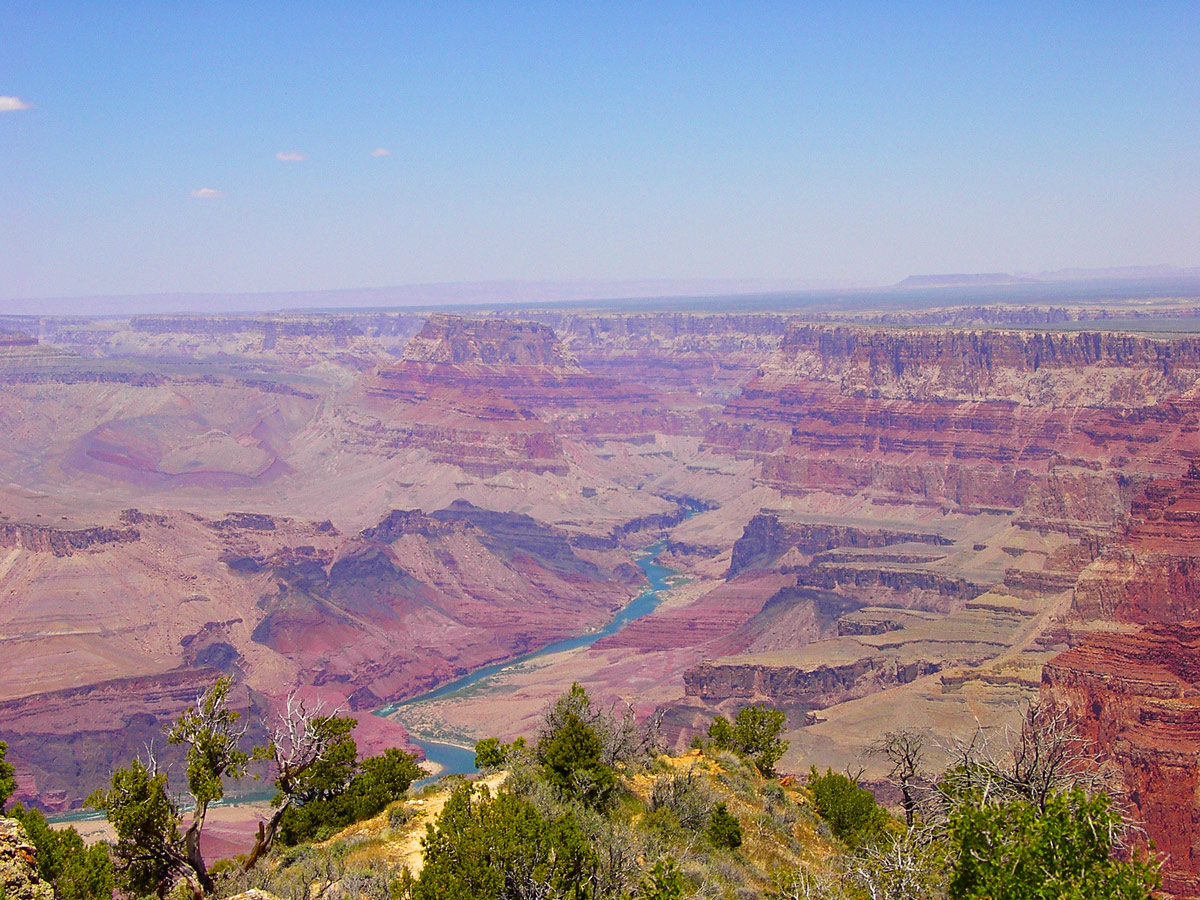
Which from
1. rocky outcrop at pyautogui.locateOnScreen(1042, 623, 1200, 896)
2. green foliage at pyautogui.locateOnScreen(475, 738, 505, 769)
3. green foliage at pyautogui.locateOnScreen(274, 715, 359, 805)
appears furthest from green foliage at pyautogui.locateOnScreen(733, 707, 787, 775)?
rocky outcrop at pyautogui.locateOnScreen(1042, 623, 1200, 896)

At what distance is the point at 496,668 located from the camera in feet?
453

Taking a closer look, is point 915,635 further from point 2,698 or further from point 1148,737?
point 2,698

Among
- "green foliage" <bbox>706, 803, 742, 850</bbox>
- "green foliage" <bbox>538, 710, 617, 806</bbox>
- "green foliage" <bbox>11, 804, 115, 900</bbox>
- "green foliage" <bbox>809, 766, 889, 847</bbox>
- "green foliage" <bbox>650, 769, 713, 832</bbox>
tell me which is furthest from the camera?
"green foliage" <bbox>809, 766, 889, 847</bbox>

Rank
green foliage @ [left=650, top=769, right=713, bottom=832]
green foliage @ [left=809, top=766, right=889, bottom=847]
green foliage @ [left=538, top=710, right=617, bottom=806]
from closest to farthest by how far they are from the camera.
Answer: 1. green foliage @ [left=538, top=710, right=617, bottom=806]
2. green foliage @ [left=650, top=769, right=713, bottom=832]
3. green foliage @ [left=809, top=766, right=889, bottom=847]

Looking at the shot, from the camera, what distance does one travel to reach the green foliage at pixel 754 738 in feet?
154

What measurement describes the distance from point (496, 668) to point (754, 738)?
302 ft

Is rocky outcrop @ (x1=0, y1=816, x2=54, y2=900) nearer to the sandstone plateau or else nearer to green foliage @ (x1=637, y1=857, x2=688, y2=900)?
green foliage @ (x1=637, y1=857, x2=688, y2=900)

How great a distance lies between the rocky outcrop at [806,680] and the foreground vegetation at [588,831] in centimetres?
5853

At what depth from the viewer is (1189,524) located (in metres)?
90.1

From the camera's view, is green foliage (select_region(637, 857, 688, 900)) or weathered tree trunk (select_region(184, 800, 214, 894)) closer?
green foliage (select_region(637, 857, 688, 900))

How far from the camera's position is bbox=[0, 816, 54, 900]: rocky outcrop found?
19.9 meters

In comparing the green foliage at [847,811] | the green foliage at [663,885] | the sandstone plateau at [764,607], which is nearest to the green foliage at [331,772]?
the green foliage at [663,885]

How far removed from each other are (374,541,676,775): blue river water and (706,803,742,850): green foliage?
61.0 meters

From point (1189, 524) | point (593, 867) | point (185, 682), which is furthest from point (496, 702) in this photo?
point (593, 867)
